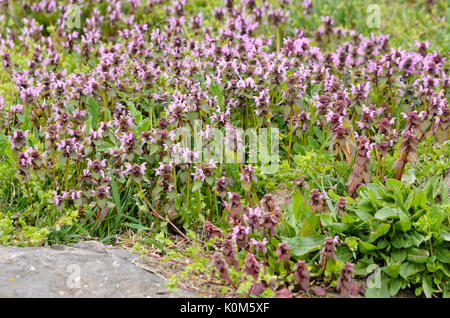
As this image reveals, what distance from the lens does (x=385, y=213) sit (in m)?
3.17

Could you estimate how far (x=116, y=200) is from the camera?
143 inches

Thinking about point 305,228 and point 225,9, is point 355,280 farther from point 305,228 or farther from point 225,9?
point 225,9

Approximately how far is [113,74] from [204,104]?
93 centimetres

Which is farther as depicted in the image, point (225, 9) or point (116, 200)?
point (225, 9)

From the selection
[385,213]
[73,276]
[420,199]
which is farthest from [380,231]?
[73,276]

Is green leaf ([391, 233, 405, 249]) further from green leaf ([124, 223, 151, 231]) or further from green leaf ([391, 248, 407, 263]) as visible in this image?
green leaf ([124, 223, 151, 231])

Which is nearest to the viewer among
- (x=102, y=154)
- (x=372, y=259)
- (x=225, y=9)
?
(x=372, y=259)

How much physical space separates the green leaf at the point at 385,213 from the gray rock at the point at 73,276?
44.2 inches

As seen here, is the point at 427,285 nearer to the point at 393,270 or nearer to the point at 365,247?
the point at 393,270

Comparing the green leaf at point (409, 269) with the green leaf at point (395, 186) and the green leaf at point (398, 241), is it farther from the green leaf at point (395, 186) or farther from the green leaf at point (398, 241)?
the green leaf at point (395, 186)

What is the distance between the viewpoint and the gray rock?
9.52ft

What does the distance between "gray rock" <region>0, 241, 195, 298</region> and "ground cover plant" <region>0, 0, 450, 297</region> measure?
6.0 inches

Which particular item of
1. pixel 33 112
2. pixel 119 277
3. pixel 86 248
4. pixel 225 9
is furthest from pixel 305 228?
pixel 225 9

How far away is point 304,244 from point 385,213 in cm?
49
